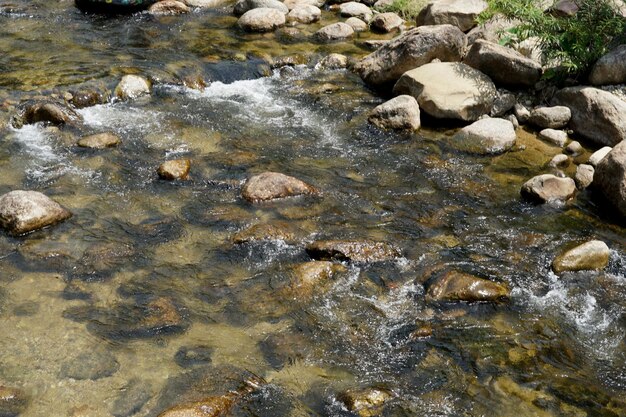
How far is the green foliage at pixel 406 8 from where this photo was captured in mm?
15469

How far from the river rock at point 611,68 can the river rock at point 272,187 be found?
5.27 m

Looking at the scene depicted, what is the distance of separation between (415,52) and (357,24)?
4125 millimetres

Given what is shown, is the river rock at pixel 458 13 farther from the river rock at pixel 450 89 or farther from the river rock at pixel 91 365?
the river rock at pixel 91 365

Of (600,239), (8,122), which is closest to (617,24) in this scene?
(600,239)

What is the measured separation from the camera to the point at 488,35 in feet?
39.9

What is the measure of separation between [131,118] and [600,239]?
6.77 metres

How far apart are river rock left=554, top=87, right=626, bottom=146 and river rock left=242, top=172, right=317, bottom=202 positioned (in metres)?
4.50

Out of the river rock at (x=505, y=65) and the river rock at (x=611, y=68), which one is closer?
the river rock at (x=611, y=68)

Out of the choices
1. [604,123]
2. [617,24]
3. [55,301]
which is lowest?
[55,301]

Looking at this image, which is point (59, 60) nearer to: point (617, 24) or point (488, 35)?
point (488, 35)

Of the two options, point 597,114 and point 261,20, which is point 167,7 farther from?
point 597,114

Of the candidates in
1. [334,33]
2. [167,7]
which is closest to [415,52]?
[334,33]

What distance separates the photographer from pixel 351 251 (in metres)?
7.02

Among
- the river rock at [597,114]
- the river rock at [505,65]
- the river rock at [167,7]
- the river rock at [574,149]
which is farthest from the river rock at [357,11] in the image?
the river rock at [574,149]
